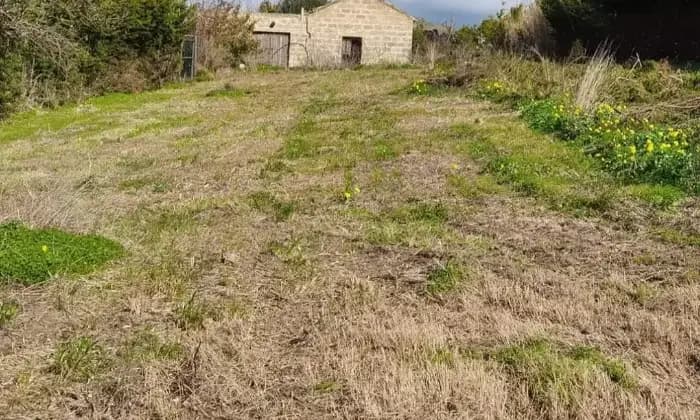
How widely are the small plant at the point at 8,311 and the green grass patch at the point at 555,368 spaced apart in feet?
7.96

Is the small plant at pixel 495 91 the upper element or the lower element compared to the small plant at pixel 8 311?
upper

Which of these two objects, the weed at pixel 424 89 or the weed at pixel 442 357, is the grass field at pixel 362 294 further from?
the weed at pixel 424 89

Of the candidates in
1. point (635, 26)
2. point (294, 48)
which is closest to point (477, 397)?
point (635, 26)

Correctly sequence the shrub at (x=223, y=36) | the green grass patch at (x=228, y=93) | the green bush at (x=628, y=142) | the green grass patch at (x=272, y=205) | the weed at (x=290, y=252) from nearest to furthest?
1. the weed at (x=290, y=252)
2. the green grass patch at (x=272, y=205)
3. the green bush at (x=628, y=142)
4. the green grass patch at (x=228, y=93)
5. the shrub at (x=223, y=36)

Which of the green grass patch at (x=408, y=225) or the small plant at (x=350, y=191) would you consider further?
the small plant at (x=350, y=191)

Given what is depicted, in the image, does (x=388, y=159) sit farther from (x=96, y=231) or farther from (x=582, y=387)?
(x=582, y=387)

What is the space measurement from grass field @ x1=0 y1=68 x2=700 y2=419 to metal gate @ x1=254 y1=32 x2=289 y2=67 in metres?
21.2

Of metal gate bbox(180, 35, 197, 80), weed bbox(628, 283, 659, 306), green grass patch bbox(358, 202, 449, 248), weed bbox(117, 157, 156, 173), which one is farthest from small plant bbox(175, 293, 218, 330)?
metal gate bbox(180, 35, 197, 80)

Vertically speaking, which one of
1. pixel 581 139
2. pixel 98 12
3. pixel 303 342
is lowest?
pixel 303 342

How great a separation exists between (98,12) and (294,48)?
1351 centimetres

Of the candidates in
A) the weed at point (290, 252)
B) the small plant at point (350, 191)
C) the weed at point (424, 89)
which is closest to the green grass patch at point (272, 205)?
the small plant at point (350, 191)

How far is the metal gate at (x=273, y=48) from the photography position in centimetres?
2778

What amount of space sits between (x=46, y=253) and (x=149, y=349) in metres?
1.44

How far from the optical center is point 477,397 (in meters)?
2.55
